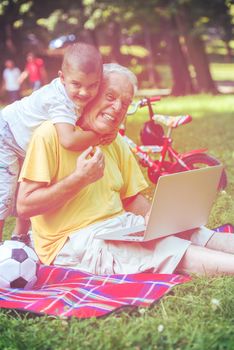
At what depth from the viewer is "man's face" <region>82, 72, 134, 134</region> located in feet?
10.5

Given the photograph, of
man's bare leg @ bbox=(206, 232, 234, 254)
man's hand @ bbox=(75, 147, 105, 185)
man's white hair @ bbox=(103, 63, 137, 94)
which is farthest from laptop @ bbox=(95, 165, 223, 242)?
man's white hair @ bbox=(103, 63, 137, 94)

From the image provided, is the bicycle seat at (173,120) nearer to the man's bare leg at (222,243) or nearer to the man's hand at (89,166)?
the man's bare leg at (222,243)

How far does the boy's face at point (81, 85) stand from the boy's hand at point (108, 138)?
0.19 meters

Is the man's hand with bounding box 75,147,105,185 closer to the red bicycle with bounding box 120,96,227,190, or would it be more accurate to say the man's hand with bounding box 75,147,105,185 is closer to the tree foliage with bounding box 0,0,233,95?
the red bicycle with bounding box 120,96,227,190

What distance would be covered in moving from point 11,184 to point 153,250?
0.97 meters

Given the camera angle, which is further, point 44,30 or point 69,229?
point 44,30

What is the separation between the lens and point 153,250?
3219mm

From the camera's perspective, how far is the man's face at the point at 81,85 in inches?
124

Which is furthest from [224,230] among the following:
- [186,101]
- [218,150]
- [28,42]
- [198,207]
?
[28,42]

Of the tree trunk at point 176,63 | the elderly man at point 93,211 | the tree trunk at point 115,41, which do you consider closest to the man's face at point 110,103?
the elderly man at point 93,211

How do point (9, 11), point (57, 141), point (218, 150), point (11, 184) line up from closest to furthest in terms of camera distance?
1. point (57, 141)
2. point (11, 184)
3. point (218, 150)
4. point (9, 11)

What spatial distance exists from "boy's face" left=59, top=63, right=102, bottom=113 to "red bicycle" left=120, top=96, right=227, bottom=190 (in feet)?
7.24

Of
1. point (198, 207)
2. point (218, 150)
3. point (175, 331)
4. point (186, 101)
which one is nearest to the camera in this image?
point (175, 331)

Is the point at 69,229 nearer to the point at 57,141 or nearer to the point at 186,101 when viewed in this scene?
the point at 57,141
